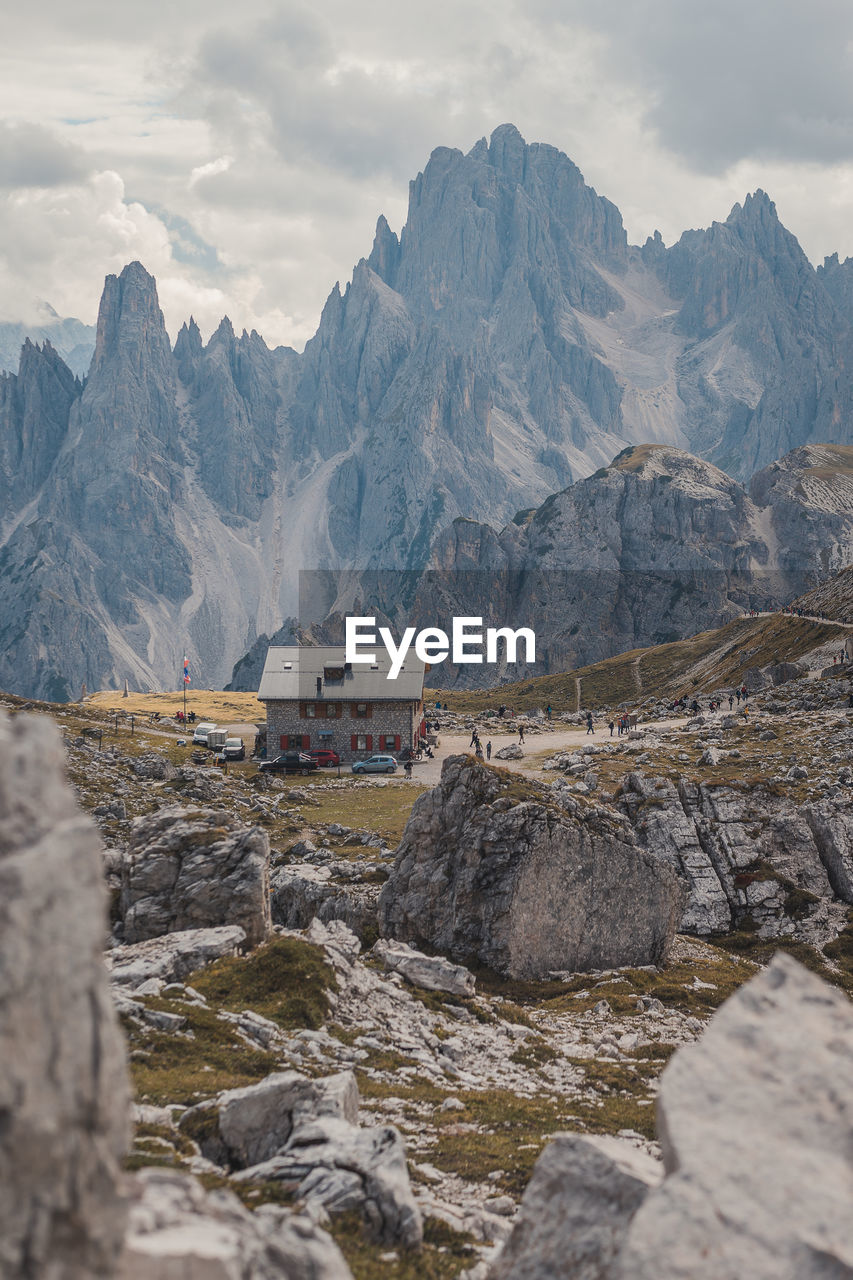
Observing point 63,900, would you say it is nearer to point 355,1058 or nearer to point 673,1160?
point 673,1160

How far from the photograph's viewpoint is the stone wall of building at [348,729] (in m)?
92.8

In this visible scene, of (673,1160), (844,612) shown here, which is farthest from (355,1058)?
(844,612)

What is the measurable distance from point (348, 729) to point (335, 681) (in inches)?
196

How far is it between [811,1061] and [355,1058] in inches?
615

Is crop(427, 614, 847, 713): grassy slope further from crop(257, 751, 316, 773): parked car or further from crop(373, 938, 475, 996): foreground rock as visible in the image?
crop(373, 938, 475, 996): foreground rock

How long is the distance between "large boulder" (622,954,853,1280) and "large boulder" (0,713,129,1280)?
4668 mm

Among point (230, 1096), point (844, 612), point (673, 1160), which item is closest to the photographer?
point (673, 1160)

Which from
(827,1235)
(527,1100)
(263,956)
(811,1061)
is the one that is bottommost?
(527,1100)

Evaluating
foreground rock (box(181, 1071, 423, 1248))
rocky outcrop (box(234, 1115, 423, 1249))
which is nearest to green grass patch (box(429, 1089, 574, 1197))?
foreground rock (box(181, 1071, 423, 1248))

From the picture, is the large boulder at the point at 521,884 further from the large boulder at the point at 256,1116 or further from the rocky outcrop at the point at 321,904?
the large boulder at the point at 256,1116

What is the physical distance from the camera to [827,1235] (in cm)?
848

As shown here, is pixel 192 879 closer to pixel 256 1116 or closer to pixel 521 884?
pixel 521 884

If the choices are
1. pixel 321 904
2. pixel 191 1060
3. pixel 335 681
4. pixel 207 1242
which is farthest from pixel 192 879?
pixel 335 681

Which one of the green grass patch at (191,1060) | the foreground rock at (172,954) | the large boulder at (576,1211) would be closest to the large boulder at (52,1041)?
the large boulder at (576,1211)
